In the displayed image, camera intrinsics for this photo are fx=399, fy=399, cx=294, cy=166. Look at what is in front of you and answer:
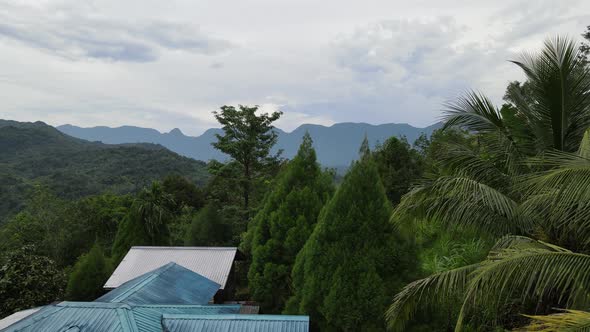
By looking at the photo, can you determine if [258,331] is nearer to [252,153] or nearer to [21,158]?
[252,153]

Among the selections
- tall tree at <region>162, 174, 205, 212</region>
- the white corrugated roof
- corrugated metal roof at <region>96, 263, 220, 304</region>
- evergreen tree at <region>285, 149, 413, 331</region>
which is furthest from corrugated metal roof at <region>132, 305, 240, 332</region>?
tall tree at <region>162, 174, 205, 212</region>

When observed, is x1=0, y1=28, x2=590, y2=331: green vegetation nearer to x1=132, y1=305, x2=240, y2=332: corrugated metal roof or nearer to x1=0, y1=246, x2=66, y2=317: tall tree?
x1=0, y1=246, x2=66, y2=317: tall tree

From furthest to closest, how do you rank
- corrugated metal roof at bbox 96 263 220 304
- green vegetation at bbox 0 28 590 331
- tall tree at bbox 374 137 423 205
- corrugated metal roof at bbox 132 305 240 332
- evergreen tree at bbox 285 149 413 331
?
tall tree at bbox 374 137 423 205
corrugated metal roof at bbox 96 263 220 304
corrugated metal roof at bbox 132 305 240 332
evergreen tree at bbox 285 149 413 331
green vegetation at bbox 0 28 590 331

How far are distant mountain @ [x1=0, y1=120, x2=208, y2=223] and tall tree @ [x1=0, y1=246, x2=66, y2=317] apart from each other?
120 ft

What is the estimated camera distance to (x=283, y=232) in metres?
10.2

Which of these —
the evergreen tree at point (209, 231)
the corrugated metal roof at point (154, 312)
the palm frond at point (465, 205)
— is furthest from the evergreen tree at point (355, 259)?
the evergreen tree at point (209, 231)

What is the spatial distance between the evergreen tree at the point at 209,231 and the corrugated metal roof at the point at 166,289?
31.0 ft

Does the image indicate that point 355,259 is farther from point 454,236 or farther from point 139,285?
point 139,285

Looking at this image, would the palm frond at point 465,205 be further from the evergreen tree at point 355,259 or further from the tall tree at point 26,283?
the tall tree at point 26,283

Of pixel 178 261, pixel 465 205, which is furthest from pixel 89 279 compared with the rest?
pixel 465 205

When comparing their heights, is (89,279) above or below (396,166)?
below

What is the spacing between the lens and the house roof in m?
6.71

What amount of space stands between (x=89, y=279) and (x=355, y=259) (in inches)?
469

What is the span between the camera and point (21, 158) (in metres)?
81.1
